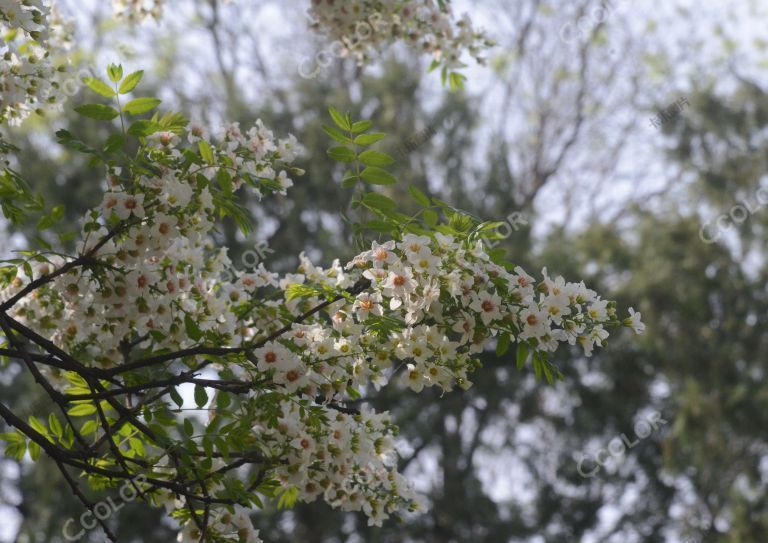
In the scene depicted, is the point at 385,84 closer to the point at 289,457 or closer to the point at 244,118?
the point at 244,118

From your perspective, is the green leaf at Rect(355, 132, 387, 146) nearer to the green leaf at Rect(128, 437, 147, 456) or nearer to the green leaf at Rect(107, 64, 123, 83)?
the green leaf at Rect(107, 64, 123, 83)

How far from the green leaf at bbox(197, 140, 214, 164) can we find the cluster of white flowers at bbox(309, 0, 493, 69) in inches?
81.9

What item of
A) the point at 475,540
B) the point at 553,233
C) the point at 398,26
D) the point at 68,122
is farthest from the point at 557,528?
the point at 398,26

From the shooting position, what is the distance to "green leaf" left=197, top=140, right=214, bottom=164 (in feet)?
10.7

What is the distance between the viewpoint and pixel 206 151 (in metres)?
3.26

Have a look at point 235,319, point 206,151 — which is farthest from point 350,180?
point 235,319

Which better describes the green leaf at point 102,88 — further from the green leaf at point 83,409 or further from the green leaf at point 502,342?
the green leaf at point 502,342

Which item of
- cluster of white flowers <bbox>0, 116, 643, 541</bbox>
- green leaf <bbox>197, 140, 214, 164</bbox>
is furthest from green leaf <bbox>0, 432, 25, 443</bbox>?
green leaf <bbox>197, 140, 214, 164</bbox>

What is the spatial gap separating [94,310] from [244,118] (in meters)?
9.51

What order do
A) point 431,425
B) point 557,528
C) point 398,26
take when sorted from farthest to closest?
point 557,528 → point 431,425 → point 398,26

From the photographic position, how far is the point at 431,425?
1220cm

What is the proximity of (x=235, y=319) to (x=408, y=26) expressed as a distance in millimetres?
2302

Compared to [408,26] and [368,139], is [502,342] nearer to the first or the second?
[368,139]

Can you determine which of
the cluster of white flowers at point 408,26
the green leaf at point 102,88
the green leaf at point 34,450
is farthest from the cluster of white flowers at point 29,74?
the cluster of white flowers at point 408,26
